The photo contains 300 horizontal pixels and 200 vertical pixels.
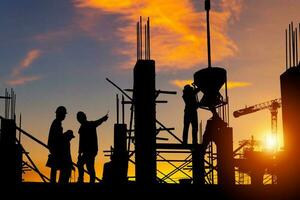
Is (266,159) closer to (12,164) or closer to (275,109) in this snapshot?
(12,164)

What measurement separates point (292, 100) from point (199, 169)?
22.6 ft

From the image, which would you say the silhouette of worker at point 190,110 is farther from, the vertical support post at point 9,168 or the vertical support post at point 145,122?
the vertical support post at point 9,168

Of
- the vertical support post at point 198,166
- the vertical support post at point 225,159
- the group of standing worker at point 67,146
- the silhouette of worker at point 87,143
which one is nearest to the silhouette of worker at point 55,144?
the group of standing worker at point 67,146

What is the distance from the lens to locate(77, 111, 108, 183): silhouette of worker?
43.9 ft

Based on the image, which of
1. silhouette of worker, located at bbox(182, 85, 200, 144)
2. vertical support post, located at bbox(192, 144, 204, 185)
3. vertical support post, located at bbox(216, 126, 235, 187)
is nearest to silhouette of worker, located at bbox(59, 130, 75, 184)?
vertical support post, located at bbox(216, 126, 235, 187)

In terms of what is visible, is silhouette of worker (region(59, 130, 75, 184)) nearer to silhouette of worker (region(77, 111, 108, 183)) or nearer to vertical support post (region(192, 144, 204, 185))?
silhouette of worker (region(77, 111, 108, 183))

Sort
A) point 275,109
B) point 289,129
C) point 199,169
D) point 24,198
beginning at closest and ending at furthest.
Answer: point 289,129 → point 24,198 → point 199,169 → point 275,109

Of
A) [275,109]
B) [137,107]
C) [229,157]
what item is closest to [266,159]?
[229,157]

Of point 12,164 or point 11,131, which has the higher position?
point 11,131

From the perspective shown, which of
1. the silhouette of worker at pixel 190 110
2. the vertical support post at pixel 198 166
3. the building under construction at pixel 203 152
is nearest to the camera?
the building under construction at pixel 203 152

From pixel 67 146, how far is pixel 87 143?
19.8 inches

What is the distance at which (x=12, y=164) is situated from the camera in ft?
42.6

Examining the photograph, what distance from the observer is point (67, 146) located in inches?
516

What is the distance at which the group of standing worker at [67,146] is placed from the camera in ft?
42.3
